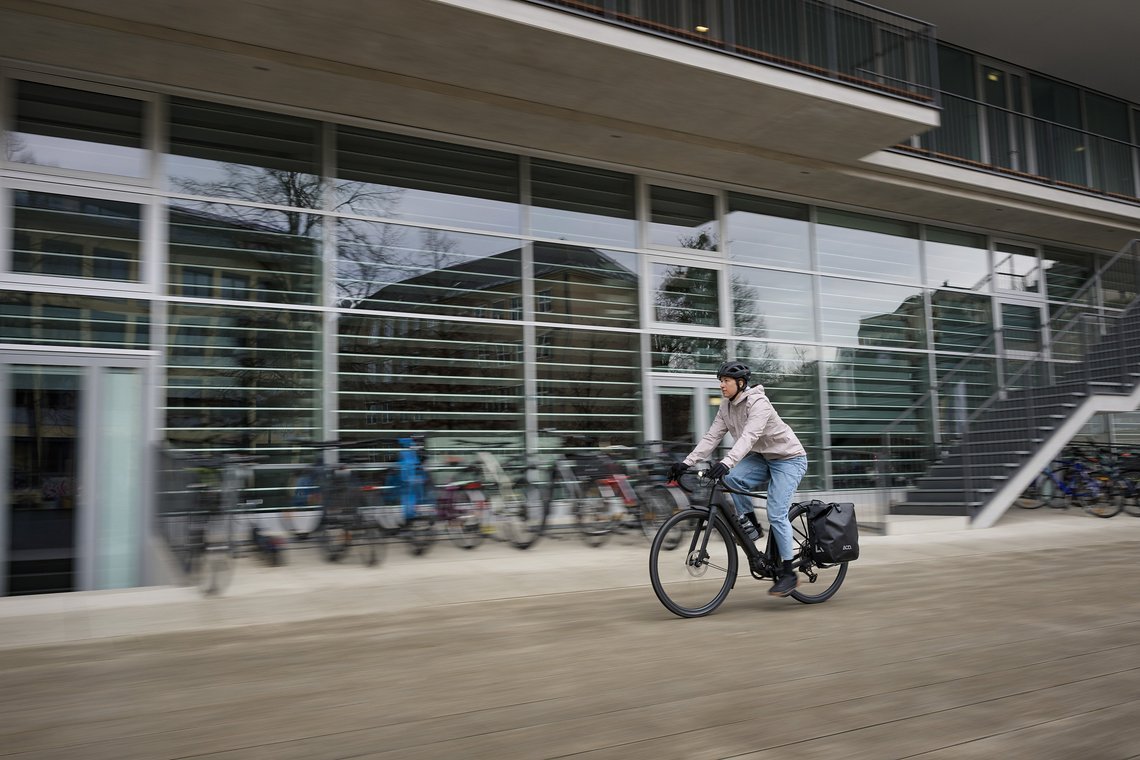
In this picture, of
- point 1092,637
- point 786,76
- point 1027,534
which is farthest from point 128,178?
point 1027,534

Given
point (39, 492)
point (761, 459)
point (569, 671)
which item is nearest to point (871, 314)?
point (761, 459)

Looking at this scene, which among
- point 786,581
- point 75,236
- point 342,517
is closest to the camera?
point 786,581

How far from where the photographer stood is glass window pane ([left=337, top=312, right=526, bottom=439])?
1009cm

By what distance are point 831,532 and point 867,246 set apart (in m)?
10.3

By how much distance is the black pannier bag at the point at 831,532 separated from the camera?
19.1 feet

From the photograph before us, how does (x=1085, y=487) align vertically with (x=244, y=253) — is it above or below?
below

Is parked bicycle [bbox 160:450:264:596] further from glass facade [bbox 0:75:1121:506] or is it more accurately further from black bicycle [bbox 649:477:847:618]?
black bicycle [bbox 649:477:847:618]

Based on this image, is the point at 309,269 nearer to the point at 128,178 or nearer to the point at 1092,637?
the point at 128,178

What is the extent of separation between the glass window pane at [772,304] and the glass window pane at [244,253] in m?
6.70

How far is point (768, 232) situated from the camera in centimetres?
1371

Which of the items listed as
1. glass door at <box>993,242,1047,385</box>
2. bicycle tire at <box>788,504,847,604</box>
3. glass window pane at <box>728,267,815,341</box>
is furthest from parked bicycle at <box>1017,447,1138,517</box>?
bicycle tire at <box>788,504,847,604</box>

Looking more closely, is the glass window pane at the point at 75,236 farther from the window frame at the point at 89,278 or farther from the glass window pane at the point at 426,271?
the glass window pane at the point at 426,271

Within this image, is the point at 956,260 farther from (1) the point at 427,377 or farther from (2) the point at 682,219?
(1) the point at 427,377

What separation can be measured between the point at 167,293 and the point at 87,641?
5040mm
